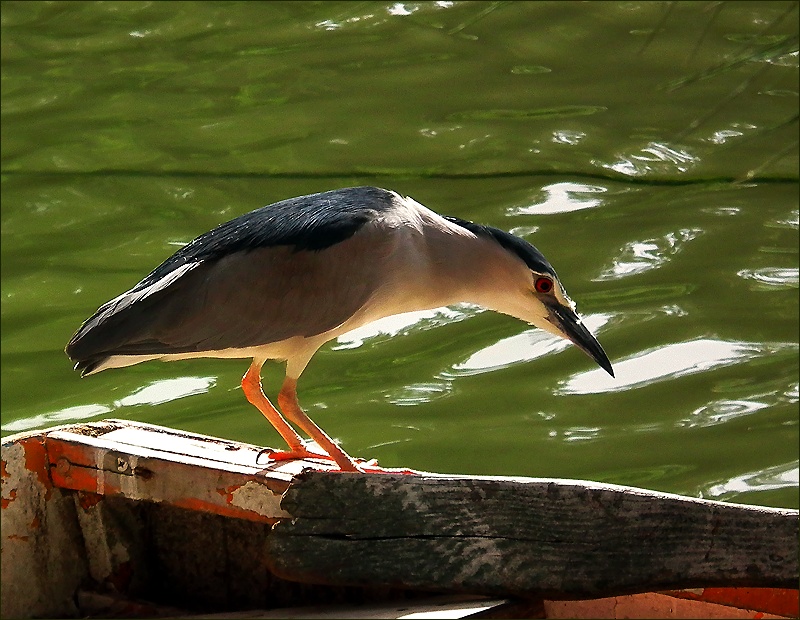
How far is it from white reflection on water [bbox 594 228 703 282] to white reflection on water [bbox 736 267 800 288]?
34cm

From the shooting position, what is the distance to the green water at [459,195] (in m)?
4.64

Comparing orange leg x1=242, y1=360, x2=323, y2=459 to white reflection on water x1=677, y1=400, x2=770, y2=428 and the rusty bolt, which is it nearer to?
the rusty bolt

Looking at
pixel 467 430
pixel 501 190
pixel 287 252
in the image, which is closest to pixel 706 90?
pixel 501 190

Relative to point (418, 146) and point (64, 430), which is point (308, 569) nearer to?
point (64, 430)

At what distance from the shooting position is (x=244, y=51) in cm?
789

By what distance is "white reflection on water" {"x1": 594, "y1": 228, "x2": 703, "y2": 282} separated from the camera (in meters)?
5.64

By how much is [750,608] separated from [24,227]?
4.49m

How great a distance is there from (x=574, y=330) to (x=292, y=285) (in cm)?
68

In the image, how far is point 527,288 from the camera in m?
3.03

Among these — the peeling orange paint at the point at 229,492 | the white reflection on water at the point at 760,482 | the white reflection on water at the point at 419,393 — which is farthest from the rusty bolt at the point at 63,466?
the white reflection on water at the point at 760,482

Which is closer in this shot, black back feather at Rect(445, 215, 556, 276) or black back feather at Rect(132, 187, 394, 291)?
black back feather at Rect(132, 187, 394, 291)


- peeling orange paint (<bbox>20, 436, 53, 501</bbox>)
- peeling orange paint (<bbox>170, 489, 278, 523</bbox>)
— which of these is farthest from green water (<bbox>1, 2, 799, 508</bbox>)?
peeling orange paint (<bbox>170, 489, 278, 523</bbox>)

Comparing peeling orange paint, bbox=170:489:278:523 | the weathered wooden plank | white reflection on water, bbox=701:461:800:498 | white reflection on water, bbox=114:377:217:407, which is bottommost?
white reflection on water, bbox=701:461:800:498

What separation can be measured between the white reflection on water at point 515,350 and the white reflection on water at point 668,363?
21 cm
